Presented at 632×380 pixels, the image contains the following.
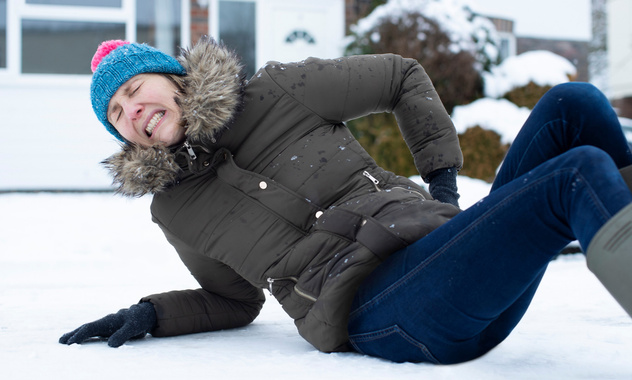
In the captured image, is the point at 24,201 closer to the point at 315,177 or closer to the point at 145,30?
the point at 145,30

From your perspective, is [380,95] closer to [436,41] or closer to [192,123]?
[192,123]

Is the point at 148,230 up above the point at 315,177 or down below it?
below

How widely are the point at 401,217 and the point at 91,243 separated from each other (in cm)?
354

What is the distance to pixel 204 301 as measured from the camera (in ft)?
7.41

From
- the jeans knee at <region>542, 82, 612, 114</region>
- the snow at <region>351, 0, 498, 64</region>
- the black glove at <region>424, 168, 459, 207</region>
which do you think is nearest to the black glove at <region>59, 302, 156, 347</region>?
the black glove at <region>424, 168, 459, 207</region>

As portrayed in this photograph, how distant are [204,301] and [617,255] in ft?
4.77

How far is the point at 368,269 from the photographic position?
1.72m

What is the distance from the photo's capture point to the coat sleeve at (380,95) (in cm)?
207

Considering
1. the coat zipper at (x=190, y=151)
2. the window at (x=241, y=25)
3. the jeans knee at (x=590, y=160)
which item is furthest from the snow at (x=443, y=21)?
the jeans knee at (x=590, y=160)

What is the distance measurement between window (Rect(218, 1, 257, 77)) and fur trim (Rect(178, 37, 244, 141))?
5.74 m

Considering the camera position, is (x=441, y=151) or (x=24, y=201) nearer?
(x=441, y=151)

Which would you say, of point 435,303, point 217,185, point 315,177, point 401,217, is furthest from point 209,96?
point 435,303

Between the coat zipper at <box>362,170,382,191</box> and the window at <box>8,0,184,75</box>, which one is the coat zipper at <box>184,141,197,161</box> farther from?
the window at <box>8,0,184,75</box>

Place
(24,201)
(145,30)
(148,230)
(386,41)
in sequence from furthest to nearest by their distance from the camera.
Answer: (145,30)
(386,41)
(24,201)
(148,230)
